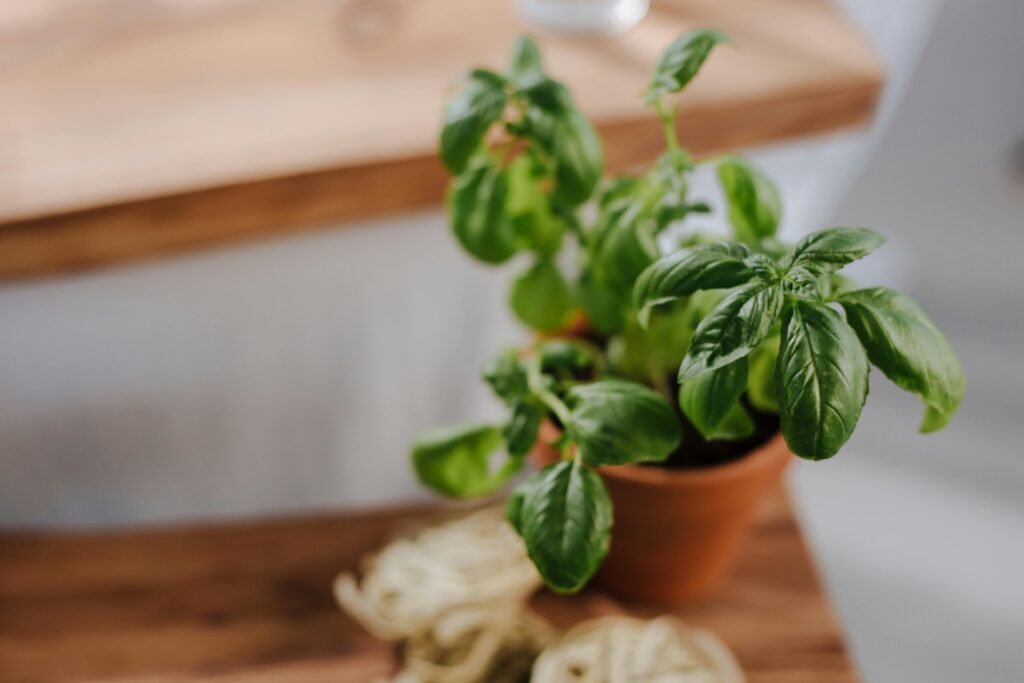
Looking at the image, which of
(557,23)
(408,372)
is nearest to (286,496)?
(408,372)

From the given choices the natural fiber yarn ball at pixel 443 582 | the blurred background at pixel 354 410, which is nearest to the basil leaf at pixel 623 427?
the natural fiber yarn ball at pixel 443 582

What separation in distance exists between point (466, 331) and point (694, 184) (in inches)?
11.8

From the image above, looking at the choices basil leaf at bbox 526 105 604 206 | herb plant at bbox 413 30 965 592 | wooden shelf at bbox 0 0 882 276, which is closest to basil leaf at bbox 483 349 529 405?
herb plant at bbox 413 30 965 592

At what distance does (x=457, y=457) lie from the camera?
555 mm

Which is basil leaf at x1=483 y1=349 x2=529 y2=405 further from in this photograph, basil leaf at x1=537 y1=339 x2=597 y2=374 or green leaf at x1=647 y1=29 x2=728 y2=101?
green leaf at x1=647 y1=29 x2=728 y2=101

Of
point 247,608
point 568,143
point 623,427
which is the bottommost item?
point 247,608

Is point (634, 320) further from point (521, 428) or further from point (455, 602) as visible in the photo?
point (455, 602)

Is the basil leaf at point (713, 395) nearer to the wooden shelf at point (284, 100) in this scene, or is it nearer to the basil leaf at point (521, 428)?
the basil leaf at point (521, 428)

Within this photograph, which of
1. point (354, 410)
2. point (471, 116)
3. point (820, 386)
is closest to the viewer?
point (820, 386)

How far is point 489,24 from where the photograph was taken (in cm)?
81

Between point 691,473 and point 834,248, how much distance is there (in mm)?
198

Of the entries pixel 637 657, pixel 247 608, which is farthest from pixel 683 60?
pixel 247 608

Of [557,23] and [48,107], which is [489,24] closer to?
[557,23]

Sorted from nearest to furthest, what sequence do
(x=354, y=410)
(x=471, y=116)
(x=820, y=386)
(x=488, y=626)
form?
(x=820, y=386) → (x=471, y=116) → (x=488, y=626) → (x=354, y=410)
